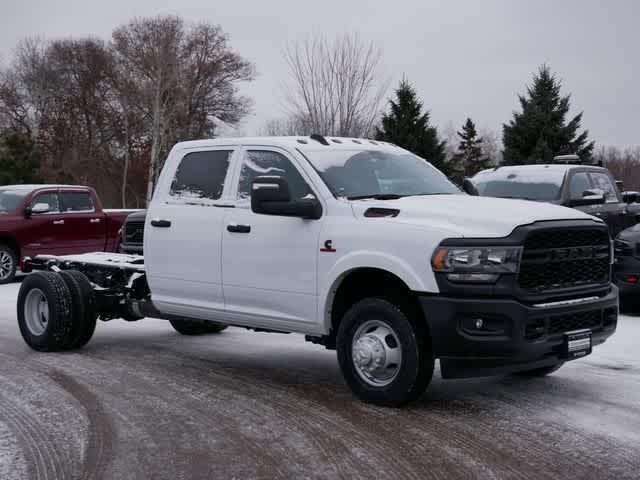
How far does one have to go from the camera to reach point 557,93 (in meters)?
36.9

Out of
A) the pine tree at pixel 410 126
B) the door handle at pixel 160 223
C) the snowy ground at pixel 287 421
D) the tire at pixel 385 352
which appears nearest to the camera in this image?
the snowy ground at pixel 287 421

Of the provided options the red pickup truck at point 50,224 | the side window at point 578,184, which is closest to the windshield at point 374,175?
the side window at point 578,184

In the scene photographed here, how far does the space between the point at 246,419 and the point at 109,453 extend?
1.08 meters

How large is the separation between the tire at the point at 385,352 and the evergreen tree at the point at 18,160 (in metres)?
29.4

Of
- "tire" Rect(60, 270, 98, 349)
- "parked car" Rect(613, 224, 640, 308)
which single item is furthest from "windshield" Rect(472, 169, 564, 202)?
"tire" Rect(60, 270, 98, 349)

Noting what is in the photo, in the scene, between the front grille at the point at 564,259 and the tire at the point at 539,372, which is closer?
the front grille at the point at 564,259

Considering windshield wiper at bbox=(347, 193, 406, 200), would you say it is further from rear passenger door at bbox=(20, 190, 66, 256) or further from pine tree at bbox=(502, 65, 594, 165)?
pine tree at bbox=(502, 65, 594, 165)

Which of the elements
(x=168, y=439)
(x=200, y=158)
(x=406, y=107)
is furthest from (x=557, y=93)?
(x=168, y=439)

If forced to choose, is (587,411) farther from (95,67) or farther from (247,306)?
(95,67)

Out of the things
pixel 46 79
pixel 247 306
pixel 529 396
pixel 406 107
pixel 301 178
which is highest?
pixel 46 79

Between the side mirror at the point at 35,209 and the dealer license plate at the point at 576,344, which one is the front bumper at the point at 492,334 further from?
the side mirror at the point at 35,209

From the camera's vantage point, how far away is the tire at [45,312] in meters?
8.40

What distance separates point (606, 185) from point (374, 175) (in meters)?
7.36

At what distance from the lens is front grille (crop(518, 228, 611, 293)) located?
5754 millimetres
